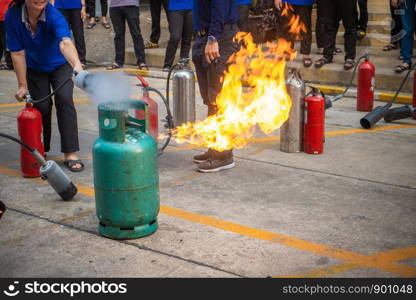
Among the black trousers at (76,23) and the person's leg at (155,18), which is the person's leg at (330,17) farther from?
the black trousers at (76,23)

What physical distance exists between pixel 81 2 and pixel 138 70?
1.77 m

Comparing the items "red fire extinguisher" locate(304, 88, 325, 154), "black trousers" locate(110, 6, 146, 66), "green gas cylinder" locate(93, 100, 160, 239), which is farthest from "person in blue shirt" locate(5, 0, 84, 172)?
"black trousers" locate(110, 6, 146, 66)

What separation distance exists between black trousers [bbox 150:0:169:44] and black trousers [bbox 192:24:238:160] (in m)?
7.02

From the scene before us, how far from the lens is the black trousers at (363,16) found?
12.0 meters

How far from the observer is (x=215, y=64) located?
599 cm

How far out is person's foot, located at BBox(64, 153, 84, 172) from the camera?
20.5 feet

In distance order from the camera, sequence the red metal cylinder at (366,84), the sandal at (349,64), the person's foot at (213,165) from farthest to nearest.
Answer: the sandal at (349,64) → the red metal cylinder at (366,84) → the person's foot at (213,165)

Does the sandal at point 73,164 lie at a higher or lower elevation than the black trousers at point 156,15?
lower

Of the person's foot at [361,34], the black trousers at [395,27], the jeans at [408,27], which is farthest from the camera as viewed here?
the person's foot at [361,34]

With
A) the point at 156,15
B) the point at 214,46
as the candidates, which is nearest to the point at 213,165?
the point at 214,46

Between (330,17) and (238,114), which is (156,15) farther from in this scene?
(238,114)

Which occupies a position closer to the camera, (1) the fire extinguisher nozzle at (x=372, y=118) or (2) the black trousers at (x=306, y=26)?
(1) the fire extinguisher nozzle at (x=372, y=118)

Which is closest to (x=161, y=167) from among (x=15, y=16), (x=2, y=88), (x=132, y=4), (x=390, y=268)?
(x=15, y=16)

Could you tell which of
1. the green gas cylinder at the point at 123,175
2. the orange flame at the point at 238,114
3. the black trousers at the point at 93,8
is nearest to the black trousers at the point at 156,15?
the black trousers at the point at 93,8
